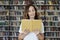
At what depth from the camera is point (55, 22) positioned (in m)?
3.93

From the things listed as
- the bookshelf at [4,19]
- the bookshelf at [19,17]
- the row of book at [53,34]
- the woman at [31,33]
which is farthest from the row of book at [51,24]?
the woman at [31,33]

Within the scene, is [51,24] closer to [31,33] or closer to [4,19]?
[4,19]

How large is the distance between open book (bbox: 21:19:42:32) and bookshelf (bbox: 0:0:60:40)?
1823mm

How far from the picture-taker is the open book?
6.87 feet

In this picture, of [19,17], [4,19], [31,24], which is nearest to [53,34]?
[19,17]

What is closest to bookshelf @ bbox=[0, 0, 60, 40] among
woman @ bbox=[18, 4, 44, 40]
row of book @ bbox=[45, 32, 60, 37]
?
row of book @ bbox=[45, 32, 60, 37]

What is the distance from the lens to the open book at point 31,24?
2.09 metres

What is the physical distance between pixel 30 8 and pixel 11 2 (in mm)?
1913

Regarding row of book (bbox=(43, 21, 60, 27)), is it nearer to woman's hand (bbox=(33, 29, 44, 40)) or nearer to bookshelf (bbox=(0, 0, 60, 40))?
bookshelf (bbox=(0, 0, 60, 40))

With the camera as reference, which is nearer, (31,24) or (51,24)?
(31,24)

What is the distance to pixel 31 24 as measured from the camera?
2.11 metres

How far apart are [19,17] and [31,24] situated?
1874mm

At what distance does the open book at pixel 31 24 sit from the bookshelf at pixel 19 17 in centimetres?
182

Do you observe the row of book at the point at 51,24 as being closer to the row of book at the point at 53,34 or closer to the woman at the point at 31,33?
the row of book at the point at 53,34
